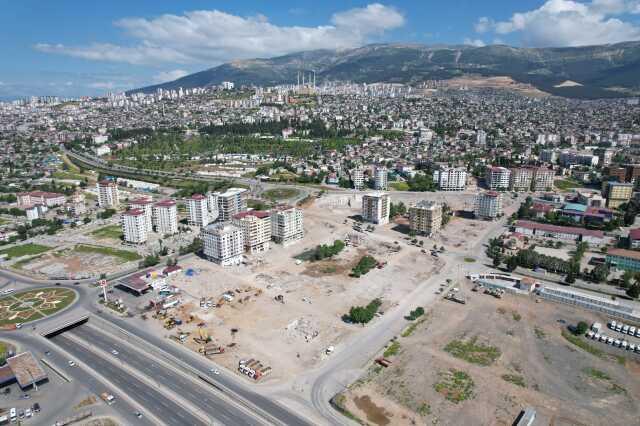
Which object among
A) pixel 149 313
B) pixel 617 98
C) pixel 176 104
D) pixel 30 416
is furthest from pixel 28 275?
pixel 617 98

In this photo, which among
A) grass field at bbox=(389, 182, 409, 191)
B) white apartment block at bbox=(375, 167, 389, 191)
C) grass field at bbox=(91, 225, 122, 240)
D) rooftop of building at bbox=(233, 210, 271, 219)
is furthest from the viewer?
grass field at bbox=(389, 182, 409, 191)

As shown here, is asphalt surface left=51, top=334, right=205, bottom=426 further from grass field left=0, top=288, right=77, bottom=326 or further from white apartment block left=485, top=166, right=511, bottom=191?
white apartment block left=485, top=166, right=511, bottom=191

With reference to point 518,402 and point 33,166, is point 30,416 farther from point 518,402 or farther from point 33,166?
point 33,166

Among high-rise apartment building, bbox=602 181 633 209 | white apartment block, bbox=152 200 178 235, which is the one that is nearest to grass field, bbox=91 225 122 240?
white apartment block, bbox=152 200 178 235

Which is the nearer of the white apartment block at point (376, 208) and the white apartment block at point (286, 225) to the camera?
the white apartment block at point (286, 225)

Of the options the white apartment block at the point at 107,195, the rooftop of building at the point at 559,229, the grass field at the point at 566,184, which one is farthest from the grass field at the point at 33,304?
the grass field at the point at 566,184

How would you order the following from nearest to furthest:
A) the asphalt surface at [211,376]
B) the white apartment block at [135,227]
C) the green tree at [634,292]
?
1. the asphalt surface at [211,376]
2. the green tree at [634,292]
3. the white apartment block at [135,227]

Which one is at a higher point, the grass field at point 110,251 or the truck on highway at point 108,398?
the grass field at point 110,251

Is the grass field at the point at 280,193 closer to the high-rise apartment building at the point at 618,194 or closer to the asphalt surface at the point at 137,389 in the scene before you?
the asphalt surface at the point at 137,389

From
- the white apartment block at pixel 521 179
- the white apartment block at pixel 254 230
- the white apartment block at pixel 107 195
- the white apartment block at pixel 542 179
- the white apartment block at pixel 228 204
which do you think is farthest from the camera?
Answer: the white apartment block at pixel 521 179
